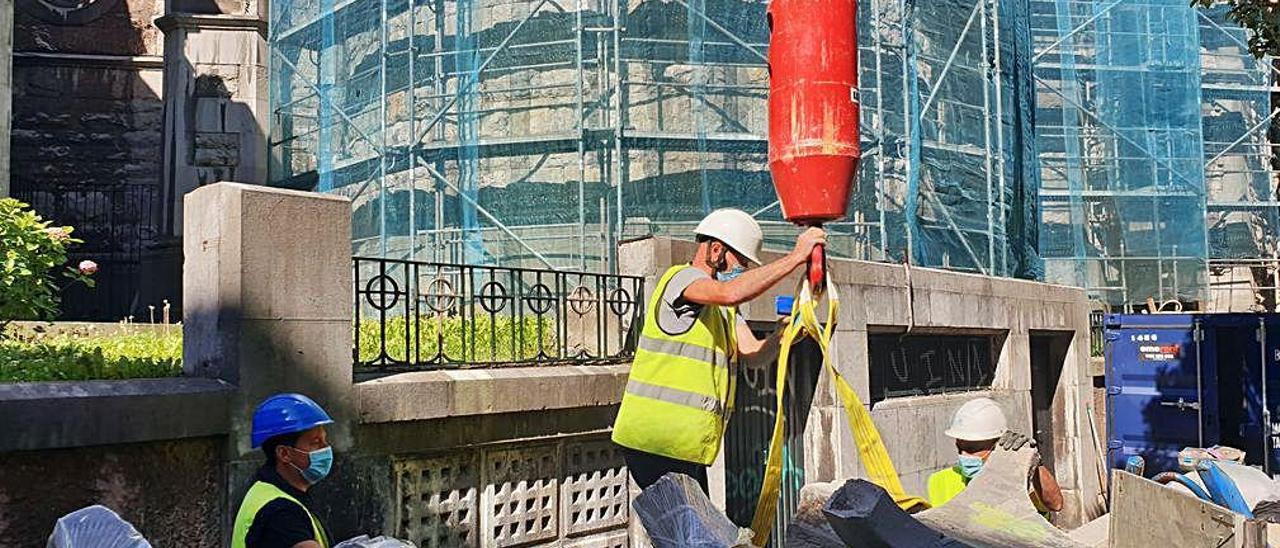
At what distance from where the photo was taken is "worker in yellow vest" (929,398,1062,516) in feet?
16.2

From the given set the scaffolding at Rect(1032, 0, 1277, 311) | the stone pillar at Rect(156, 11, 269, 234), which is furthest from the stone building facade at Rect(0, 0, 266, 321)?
the scaffolding at Rect(1032, 0, 1277, 311)

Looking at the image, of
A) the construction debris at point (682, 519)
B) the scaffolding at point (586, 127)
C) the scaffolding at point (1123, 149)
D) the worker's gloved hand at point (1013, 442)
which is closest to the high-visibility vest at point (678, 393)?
the worker's gloved hand at point (1013, 442)

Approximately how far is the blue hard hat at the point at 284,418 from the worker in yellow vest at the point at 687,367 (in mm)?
1914

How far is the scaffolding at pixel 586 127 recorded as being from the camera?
41.5ft

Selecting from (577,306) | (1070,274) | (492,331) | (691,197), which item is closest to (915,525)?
(492,331)

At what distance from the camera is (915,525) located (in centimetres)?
180

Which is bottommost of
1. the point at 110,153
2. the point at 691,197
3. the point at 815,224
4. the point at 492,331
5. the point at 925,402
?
the point at 925,402

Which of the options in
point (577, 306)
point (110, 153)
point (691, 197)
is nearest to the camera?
point (577, 306)

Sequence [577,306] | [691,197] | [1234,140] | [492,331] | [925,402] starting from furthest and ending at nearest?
1. [1234,140]
2. [691,197]
3. [925,402]
4. [577,306]
5. [492,331]

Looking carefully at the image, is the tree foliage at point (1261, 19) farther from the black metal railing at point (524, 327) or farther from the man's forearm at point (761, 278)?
the man's forearm at point (761, 278)

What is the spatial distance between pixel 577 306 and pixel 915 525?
5.31 m

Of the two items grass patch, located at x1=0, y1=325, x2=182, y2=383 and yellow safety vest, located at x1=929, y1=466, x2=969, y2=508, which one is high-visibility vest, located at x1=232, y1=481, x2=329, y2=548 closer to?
grass patch, located at x1=0, y1=325, x2=182, y2=383

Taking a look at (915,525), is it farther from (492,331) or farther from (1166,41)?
(1166,41)

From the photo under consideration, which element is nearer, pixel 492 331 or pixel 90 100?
pixel 492 331
